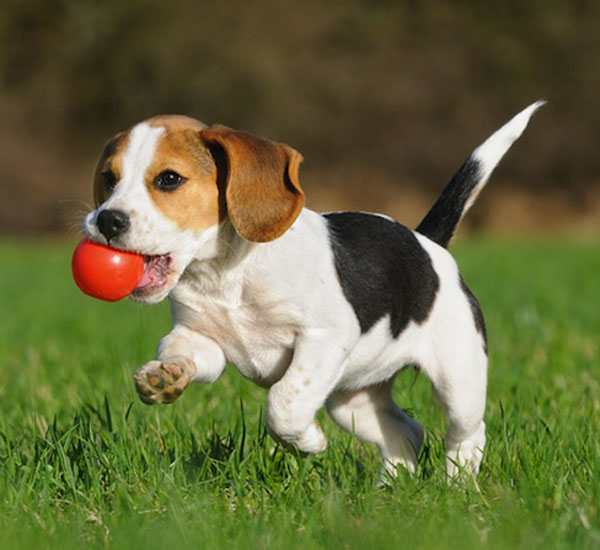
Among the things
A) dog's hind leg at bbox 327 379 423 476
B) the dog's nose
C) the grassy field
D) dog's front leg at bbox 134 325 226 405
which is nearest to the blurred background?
the grassy field

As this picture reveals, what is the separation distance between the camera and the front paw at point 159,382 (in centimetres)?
318

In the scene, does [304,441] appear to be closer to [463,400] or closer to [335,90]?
[463,400]

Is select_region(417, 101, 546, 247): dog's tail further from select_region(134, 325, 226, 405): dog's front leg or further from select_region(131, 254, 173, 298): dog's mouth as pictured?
select_region(131, 254, 173, 298): dog's mouth

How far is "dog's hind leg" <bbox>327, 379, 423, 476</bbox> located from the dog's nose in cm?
133

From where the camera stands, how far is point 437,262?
408 cm

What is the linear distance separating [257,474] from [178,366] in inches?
23.3

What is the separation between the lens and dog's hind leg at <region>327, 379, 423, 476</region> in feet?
13.6

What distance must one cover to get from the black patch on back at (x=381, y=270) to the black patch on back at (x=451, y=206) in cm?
33

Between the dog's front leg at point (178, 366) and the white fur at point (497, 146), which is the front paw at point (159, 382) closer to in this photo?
the dog's front leg at point (178, 366)

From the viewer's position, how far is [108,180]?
137 inches

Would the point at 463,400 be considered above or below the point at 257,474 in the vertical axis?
above

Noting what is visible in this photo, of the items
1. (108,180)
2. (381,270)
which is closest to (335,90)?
(381,270)

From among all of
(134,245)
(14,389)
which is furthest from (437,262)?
(14,389)

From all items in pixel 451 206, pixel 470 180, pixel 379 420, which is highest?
pixel 470 180
